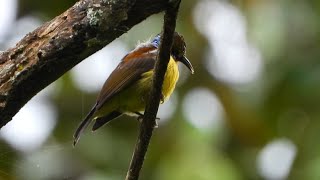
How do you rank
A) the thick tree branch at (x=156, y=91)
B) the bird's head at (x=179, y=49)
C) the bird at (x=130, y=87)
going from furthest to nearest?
the bird at (x=130, y=87), the bird's head at (x=179, y=49), the thick tree branch at (x=156, y=91)

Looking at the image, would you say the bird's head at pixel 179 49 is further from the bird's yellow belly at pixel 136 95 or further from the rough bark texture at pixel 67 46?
the rough bark texture at pixel 67 46

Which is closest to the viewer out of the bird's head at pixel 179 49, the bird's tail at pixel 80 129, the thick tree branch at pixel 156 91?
the thick tree branch at pixel 156 91

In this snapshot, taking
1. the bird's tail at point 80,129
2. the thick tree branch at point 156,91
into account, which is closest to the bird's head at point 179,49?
the bird's tail at point 80,129

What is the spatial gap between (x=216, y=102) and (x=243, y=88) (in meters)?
0.26

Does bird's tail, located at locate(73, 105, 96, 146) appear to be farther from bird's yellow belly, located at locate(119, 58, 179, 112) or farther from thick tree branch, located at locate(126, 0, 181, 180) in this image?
thick tree branch, located at locate(126, 0, 181, 180)

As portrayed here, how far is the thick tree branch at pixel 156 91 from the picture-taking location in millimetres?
2552

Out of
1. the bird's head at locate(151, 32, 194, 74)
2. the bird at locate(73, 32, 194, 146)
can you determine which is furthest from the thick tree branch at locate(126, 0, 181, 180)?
the bird at locate(73, 32, 194, 146)

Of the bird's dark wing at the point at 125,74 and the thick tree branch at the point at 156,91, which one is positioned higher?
the thick tree branch at the point at 156,91

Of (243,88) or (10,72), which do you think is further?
(243,88)

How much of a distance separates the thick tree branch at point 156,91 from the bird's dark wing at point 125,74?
51.3 inches

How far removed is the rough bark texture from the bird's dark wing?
1.55 m

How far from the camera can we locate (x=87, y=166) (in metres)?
5.83

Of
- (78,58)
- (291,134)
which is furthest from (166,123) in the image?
(78,58)

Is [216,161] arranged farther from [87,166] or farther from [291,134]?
[87,166]
